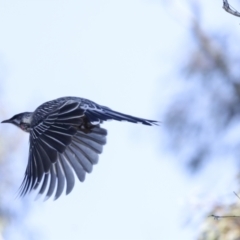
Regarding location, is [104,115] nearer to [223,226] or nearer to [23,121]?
[23,121]

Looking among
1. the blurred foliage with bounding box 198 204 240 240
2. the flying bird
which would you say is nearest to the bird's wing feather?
the flying bird

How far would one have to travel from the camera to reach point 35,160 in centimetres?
664

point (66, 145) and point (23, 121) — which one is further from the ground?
point (23, 121)

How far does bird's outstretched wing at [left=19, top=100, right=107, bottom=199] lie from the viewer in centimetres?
646

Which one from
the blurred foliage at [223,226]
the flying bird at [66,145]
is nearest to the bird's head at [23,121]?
the flying bird at [66,145]

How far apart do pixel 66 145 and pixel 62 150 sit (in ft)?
0.13

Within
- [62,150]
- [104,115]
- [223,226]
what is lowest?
[62,150]

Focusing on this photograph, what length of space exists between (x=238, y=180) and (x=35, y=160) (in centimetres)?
251

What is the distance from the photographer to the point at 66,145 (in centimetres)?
660

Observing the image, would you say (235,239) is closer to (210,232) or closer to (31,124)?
(210,232)

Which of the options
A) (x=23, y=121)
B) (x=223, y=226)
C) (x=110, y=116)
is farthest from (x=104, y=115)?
(x=223, y=226)

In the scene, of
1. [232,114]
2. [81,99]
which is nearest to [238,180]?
[81,99]

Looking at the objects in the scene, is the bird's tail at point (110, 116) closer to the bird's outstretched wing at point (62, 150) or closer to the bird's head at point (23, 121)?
the bird's outstretched wing at point (62, 150)

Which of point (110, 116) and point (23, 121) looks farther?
point (23, 121)
